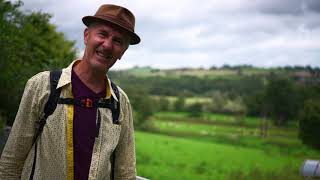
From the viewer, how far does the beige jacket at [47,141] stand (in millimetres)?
2301

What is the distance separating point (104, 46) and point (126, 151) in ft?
2.06

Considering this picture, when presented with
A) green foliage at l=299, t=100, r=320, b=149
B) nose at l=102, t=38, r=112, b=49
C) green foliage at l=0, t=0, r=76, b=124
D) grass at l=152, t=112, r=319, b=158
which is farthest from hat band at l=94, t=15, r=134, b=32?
grass at l=152, t=112, r=319, b=158

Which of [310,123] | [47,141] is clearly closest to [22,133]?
[47,141]

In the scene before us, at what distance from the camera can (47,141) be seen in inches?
90.8

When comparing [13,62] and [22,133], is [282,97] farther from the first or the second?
[22,133]

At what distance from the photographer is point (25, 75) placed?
1062cm

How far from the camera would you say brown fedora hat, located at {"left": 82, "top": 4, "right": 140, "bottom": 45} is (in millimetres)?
2383

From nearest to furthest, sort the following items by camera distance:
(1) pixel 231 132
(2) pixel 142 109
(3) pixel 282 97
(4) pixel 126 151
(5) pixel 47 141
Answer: (5) pixel 47 141
(4) pixel 126 151
(3) pixel 282 97
(1) pixel 231 132
(2) pixel 142 109

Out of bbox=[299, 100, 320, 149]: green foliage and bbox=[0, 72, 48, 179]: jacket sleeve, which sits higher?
bbox=[0, 72, 48, 179]: jacket sleeve

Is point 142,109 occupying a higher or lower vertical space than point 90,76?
lower

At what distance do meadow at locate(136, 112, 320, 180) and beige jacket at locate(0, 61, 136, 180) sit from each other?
26858 millimetres

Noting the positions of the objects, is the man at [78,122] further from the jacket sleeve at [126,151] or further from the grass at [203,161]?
the grass at [203,161]

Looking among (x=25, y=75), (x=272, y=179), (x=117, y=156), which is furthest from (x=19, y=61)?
(x=272, y=179)

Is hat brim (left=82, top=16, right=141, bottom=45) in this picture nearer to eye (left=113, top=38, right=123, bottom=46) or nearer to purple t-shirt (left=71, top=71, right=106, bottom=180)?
eye (left=113, top=38, right=123, bottom=46)
